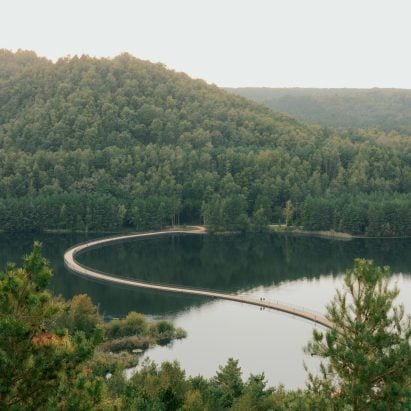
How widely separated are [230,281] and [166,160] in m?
49.0

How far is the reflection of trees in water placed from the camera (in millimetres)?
66750

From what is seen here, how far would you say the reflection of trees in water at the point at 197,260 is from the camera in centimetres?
6675

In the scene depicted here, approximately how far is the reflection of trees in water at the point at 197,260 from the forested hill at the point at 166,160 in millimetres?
5099

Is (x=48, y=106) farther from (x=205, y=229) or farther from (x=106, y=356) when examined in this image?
(x=106, y=356)

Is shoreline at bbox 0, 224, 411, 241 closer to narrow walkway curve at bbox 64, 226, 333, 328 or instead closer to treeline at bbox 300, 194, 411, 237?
treeline at bbox 300, 194, 411, 237

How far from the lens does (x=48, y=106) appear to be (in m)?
132

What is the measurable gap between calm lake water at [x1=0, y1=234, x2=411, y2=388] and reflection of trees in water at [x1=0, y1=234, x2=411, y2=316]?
0.42 ft

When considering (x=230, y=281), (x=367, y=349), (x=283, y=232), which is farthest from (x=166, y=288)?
(x=367, y=349)

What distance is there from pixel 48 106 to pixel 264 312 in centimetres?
8679

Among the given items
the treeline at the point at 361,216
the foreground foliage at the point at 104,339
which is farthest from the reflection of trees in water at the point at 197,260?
the foreground foliage at the point at 104,339

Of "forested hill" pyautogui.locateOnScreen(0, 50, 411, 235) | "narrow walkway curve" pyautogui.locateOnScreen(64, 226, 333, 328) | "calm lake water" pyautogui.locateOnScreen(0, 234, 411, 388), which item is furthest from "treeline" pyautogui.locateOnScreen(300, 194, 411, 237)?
"narrow walkway curve" pyautogui.locateOnScreen(64, 226, 333, 328)

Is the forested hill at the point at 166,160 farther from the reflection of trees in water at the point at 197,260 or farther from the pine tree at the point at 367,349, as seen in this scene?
the pine tree at the point at 367,349

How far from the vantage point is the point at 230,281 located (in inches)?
2894

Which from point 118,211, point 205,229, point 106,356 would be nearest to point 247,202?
point 205,229
